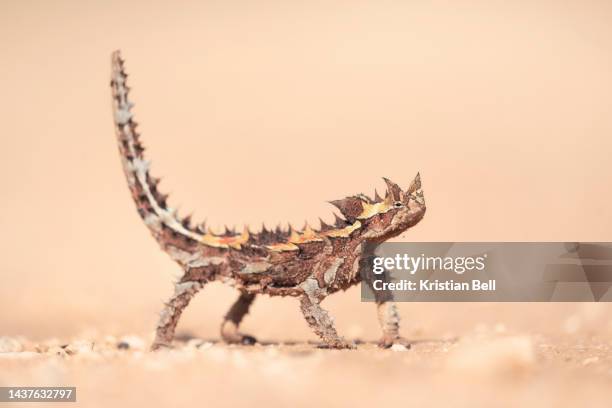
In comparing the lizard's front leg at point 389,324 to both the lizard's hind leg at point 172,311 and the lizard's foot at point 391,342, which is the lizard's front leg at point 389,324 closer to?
the lizard's foot at point 391,342

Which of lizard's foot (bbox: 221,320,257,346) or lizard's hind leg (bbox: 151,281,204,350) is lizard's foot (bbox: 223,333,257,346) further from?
lizard's hind leg (bbox: 151,281,204,350)

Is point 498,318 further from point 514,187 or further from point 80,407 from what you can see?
point 514,187

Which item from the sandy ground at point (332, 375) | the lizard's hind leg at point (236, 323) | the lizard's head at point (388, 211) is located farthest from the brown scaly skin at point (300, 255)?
the lizard's hind leg at point (236, 323)

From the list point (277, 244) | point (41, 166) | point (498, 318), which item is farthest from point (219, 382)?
point (41, 166)

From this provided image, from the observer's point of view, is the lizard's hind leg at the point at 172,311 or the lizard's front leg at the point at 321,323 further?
the lizard's hind leg at the point at 172,311

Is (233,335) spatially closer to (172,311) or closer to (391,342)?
(172,311)

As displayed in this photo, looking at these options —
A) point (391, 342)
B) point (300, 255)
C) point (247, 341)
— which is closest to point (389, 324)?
point (391, 342)

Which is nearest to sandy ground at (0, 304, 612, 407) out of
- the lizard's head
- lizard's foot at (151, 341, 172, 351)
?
lizard's foot at (151, 341, 172, 351)
